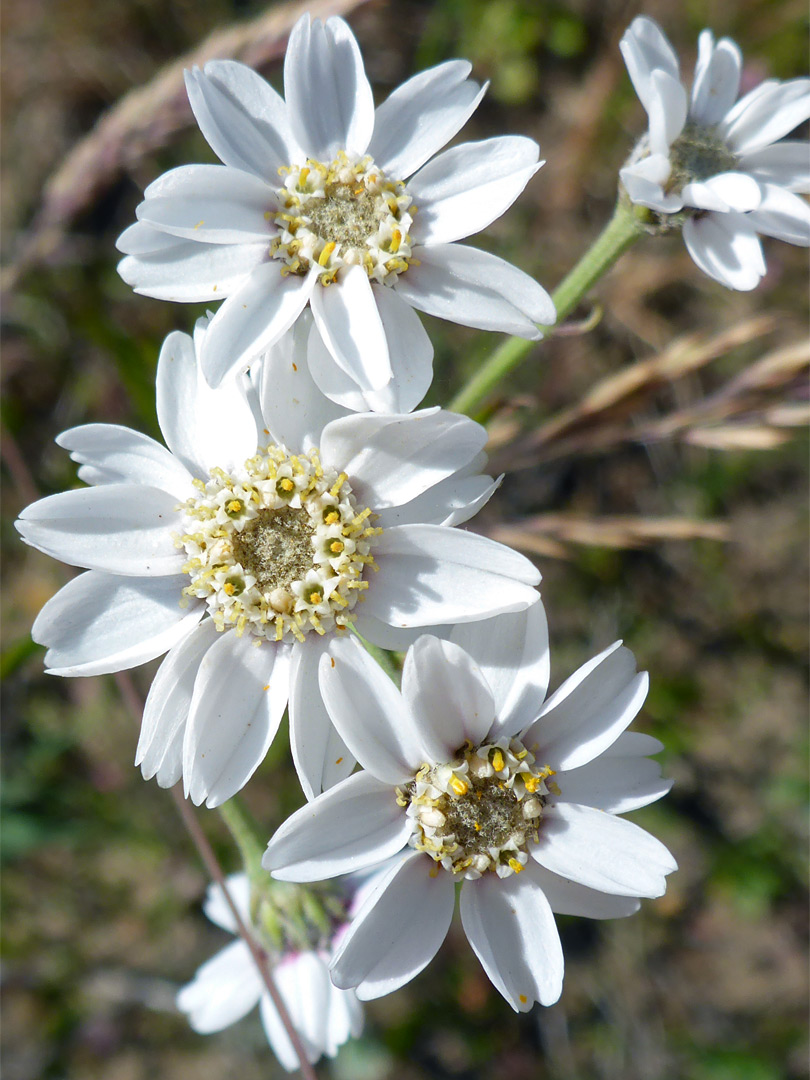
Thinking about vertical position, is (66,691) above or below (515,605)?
below


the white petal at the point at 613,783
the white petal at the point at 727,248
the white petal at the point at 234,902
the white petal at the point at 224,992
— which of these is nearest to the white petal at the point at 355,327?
the white petal at the point at 727,248

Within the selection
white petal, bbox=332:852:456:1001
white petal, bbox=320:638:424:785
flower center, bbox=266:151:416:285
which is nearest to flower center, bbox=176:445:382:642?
white petal, bbox=320:638:424:785

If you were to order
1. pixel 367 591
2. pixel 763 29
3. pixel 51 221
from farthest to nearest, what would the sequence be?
pixel 763 29 < pixel 51 221 < pixel 367 591

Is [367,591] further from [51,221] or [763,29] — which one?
[763,29]

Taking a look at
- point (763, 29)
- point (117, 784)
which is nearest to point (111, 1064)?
point (117, 784)

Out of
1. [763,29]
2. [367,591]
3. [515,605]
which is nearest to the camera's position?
[515,605]

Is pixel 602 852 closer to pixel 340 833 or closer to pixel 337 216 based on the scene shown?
pixel 340 833

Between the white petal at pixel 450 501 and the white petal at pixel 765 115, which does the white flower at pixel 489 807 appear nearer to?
the white petal at pixel 450 501
